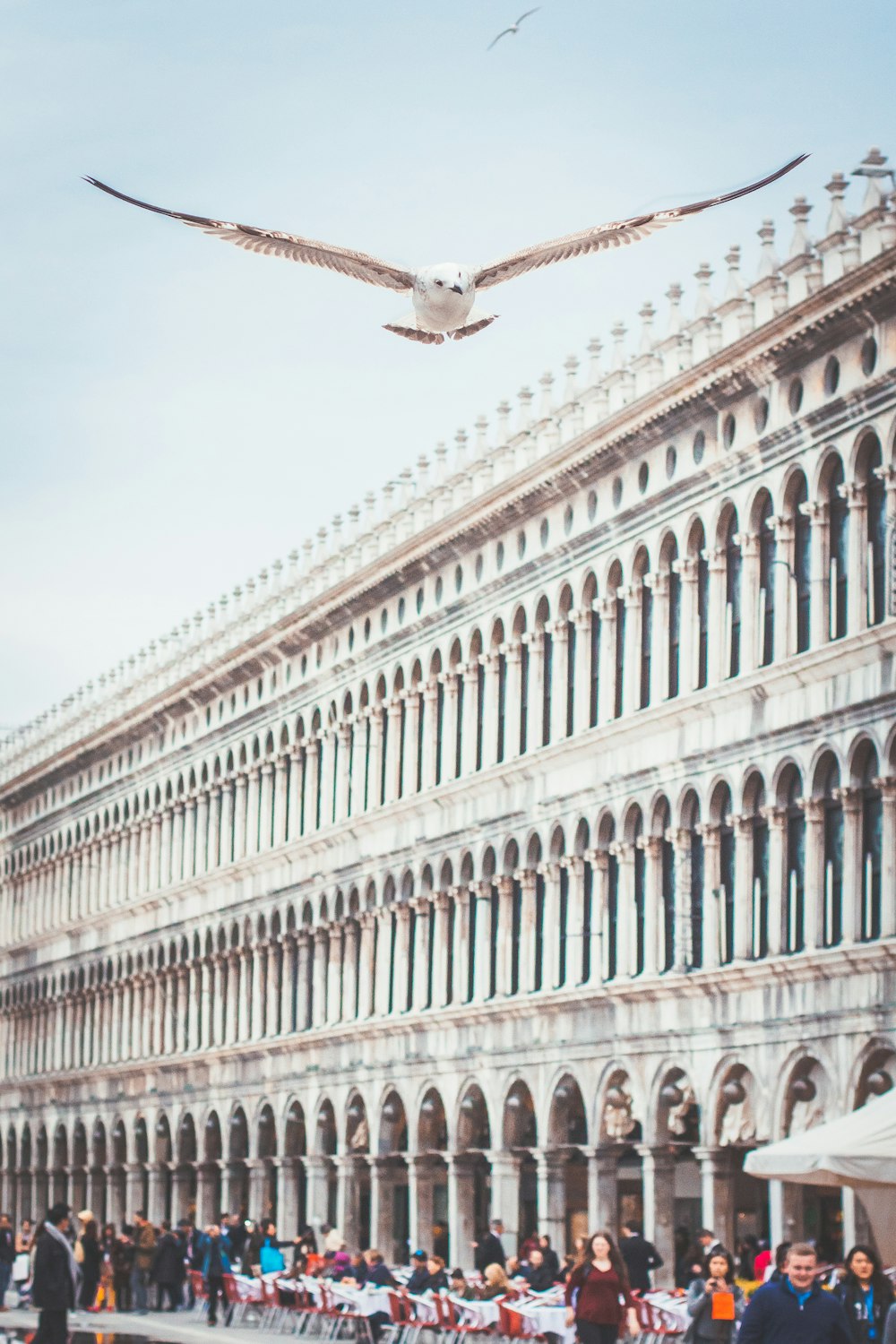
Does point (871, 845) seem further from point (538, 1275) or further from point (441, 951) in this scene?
point (441, 951)

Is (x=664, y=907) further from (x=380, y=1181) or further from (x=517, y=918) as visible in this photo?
(x=380, y=1181)

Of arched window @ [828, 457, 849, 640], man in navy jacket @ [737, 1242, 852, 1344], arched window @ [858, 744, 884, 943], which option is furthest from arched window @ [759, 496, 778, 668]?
man in navy jacket @ [737, 1242, 852, 1344]

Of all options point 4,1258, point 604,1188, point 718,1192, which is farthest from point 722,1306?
point 4,1258

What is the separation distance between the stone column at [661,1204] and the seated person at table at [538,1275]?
808 cm

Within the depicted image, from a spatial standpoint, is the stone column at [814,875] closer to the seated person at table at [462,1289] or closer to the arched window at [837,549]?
the arched window at [837,549]

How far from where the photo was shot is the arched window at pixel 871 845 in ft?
113

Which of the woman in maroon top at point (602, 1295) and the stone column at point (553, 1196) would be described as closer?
the woman in maroon top at point (602, 1295)

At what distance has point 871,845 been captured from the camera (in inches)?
1367

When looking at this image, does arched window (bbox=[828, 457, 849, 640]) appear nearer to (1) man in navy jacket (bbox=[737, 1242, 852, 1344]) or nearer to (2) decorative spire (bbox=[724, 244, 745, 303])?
(2) decorative spire (bbox=[724, 244, 745, 303])

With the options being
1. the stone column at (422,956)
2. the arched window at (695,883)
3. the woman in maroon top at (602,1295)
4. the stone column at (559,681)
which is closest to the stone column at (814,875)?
the arched window at (695,883)

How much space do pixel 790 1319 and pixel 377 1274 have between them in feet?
Result: 70.9

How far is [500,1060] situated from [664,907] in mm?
6476

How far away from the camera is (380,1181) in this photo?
51000 mm

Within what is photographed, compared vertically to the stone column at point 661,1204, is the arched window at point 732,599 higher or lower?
higher
